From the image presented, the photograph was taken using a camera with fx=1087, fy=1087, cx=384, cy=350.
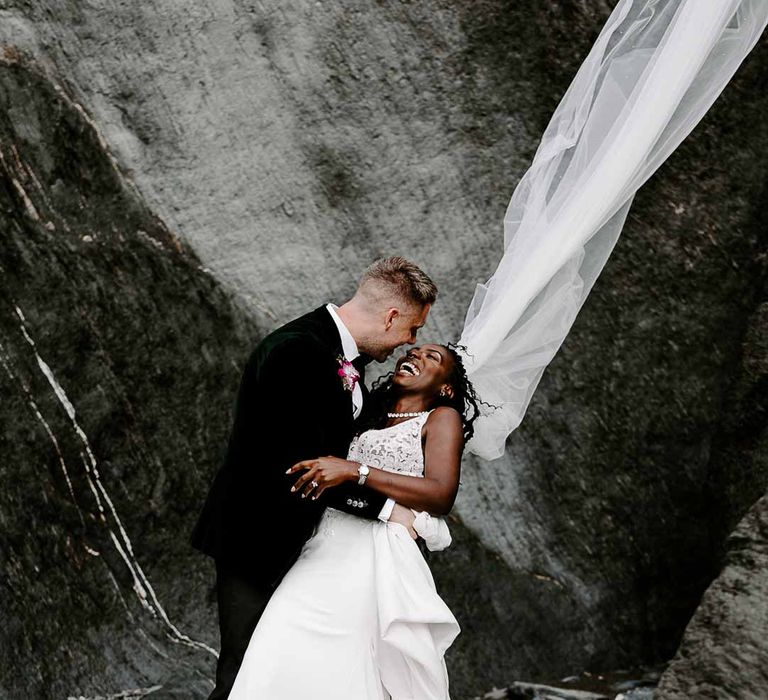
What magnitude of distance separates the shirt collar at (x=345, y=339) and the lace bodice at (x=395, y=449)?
314mm

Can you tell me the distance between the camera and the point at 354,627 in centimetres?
380

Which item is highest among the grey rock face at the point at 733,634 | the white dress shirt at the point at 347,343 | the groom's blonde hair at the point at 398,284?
the groom's blonde hair at the point at 398,284

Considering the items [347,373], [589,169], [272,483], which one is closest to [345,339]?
[347,373]

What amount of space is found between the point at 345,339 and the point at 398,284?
0.30m

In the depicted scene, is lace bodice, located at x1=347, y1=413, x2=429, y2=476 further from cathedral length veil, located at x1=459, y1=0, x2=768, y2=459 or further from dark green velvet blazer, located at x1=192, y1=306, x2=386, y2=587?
cathedral length veil, located at x1=459, y1=0, x2=768, y2=459

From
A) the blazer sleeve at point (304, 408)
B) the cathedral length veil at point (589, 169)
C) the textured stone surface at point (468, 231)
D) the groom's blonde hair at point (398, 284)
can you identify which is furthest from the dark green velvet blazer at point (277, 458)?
the textured stone surface at point (468, 231)

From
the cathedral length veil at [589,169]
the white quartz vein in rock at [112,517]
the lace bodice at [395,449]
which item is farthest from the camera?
the white quartz vein in rock at [112,517]

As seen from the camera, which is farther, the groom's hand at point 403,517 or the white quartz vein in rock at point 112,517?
the white quartz vein in rock at point 112,517

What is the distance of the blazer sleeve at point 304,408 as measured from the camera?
379 centimetres

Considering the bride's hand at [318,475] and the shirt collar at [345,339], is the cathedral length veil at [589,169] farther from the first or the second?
the bride's hand at [318,475]

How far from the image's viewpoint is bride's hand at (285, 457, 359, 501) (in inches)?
145

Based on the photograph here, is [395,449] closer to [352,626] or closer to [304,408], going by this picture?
[304,408]

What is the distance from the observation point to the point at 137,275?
5.82 m

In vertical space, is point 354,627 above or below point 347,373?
below
